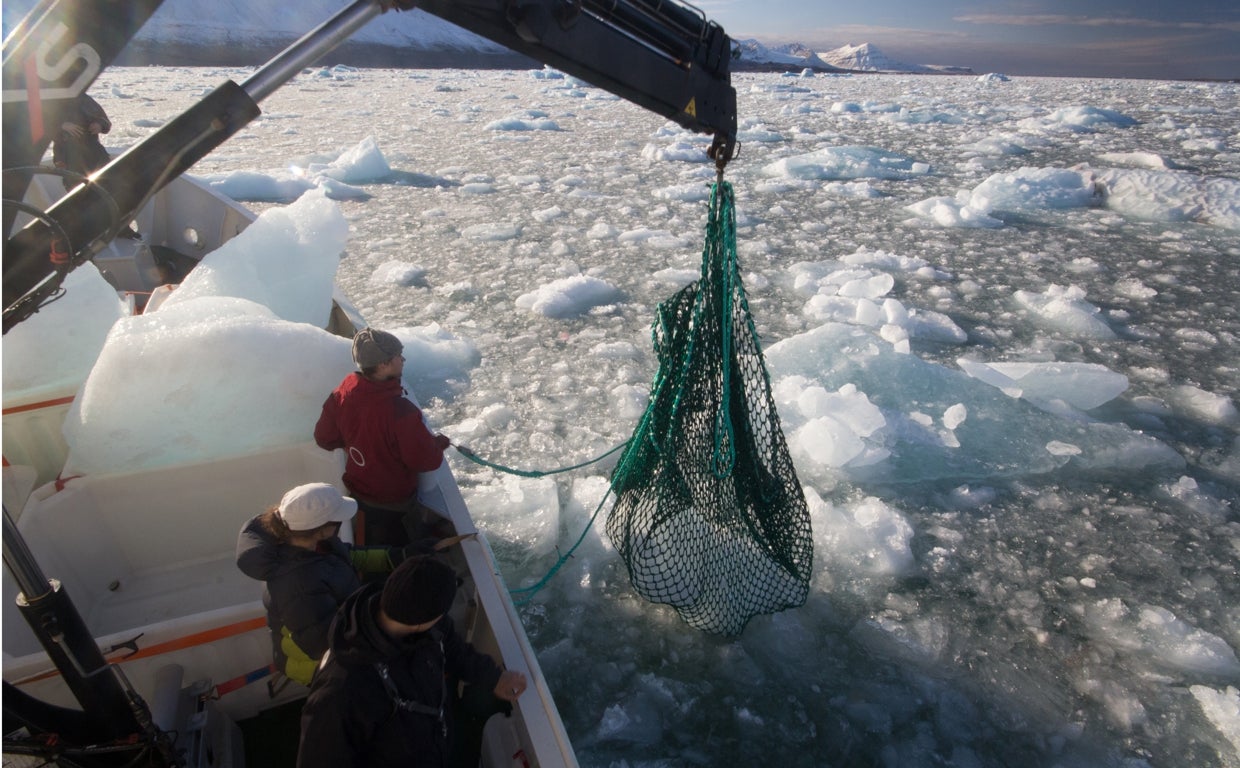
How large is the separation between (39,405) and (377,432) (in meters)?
1.89

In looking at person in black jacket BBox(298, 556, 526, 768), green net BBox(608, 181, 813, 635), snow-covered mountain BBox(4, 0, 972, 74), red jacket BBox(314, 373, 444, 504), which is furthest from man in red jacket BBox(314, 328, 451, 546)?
snow-covered mountain BBox(4, 0, 972, 74)

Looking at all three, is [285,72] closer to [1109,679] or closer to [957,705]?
[957,705]

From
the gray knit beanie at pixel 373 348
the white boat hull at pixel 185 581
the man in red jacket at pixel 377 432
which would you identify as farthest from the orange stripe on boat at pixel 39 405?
the gray knit beanie at pixel 373 348

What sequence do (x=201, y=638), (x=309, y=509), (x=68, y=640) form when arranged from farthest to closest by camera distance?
1. (x=201, y=638)
2. (x=309, y=509)
3. (x=68, y=640)

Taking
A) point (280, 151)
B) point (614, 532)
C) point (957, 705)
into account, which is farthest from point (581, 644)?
point (280, 151)

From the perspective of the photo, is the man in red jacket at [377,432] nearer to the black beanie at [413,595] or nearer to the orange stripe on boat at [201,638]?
the orange stripe on boat at [201,638]

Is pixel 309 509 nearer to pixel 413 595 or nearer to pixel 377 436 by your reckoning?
pixel 413 595

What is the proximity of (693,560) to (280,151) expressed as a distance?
1318 centimetres

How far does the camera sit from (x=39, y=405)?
10.5ft

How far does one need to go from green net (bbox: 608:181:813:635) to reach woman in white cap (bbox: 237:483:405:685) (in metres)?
1.22

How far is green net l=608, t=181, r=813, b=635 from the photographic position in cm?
270

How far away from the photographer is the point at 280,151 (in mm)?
13125

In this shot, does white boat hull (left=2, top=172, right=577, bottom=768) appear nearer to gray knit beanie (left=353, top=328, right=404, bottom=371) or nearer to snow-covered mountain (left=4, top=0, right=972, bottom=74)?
gray knit beanie (left=353, top=328, right=404, bottom=371)

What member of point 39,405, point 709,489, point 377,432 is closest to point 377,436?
point 377,432
